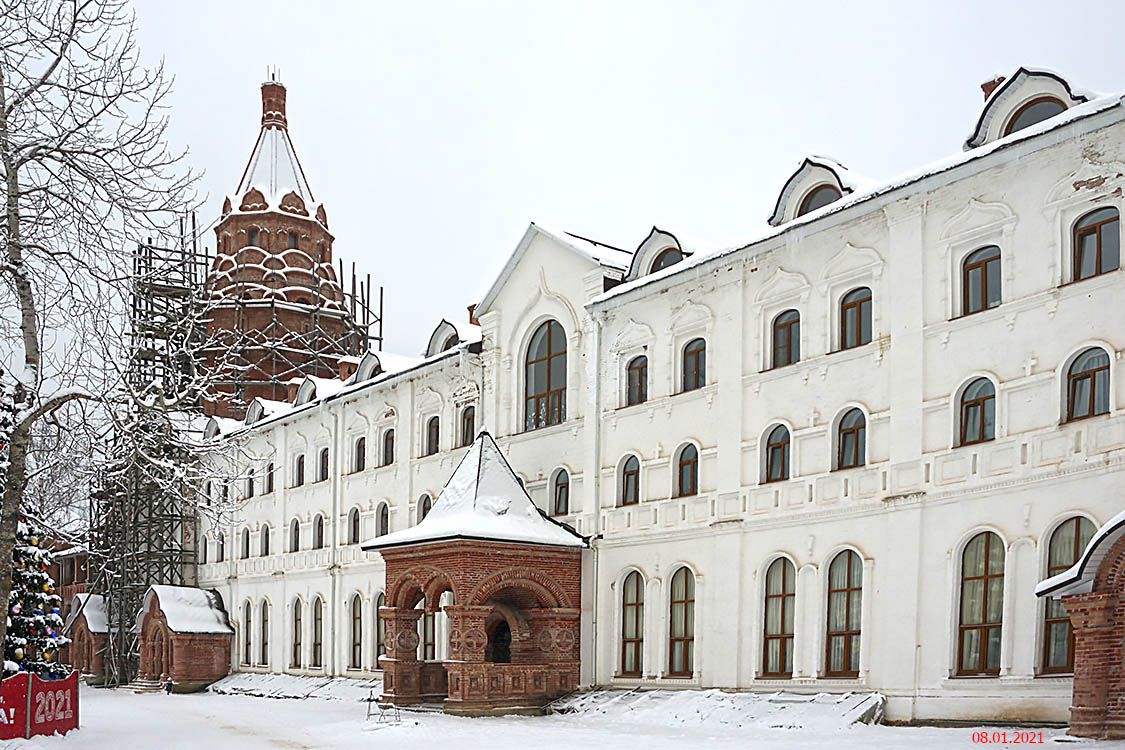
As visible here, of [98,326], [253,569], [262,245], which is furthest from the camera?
[262,245]

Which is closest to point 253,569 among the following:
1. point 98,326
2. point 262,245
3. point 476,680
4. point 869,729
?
point 262,245

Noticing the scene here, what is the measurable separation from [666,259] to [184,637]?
2085cm

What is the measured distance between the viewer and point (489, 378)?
27.8m

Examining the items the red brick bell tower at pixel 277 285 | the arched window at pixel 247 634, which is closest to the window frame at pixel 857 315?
the arched window at pixel 247 634

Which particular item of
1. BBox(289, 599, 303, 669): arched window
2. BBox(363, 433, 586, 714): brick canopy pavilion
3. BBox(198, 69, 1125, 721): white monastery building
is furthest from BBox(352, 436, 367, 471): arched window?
BBox(363, 433, 586, 714): brick canopy pavilion

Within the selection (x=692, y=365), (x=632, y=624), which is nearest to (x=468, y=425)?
(x=632, y=624)

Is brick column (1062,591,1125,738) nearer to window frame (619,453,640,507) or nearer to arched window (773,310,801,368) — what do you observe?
arched window (773,310,801,368)

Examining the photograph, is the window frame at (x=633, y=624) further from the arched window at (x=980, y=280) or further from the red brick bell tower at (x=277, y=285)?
the red brick bell tower at (x=277, y=285)

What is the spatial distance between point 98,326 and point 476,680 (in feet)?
41.0

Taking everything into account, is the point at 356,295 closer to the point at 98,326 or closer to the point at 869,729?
the point at 869,729

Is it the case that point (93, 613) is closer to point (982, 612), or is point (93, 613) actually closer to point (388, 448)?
point (388, 448)

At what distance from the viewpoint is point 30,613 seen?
66.3ft

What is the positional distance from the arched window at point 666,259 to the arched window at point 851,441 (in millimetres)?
5351

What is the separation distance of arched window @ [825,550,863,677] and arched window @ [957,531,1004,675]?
197 centimetres
